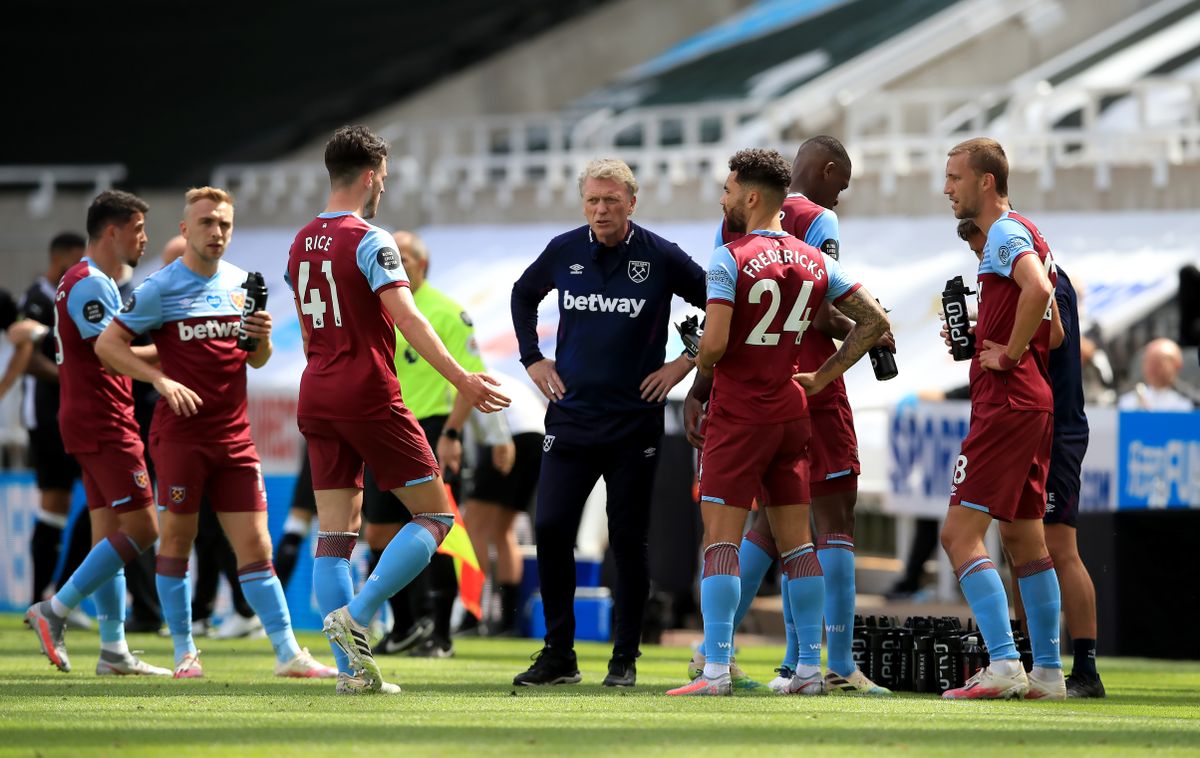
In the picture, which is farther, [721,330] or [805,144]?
[805,144]

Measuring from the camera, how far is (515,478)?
538 inches

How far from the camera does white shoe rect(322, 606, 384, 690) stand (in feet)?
26.7

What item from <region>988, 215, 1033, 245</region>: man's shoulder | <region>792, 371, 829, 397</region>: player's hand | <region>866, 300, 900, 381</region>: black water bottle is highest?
<region>988, 215, 1033, 245</region>: man's shoulder

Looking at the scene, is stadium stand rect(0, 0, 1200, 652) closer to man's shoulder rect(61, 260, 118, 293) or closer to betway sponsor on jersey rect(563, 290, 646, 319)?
betway sponsor on jersey rect(563, 290, 646, 319)

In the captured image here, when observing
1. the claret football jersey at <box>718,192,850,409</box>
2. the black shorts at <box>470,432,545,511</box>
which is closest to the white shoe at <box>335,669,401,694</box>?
the claret football jersey at <box>718,192,850,409</box>

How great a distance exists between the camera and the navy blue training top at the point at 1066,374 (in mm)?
8984

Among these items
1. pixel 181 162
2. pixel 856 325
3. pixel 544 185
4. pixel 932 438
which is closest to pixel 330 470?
pixel 856 325

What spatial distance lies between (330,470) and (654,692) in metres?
1.52

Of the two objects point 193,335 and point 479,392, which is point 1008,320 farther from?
point 193,335

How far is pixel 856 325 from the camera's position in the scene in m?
8.45

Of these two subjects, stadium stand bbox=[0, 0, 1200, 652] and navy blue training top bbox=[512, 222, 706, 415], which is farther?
stadium stand bbox=[0, 0, 1200, 652]

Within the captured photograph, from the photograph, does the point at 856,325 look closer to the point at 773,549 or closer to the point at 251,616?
the point at 773,549


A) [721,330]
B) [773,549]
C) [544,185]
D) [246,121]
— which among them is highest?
[246,121]

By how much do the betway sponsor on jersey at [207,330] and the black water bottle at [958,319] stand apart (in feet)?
9.70
